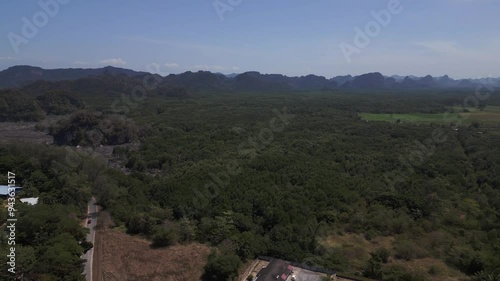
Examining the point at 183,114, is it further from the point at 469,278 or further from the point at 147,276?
the point at 469,278

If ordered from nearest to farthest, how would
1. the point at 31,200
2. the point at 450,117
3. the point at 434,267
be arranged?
the point at 434,267 < the point at 31,200 < the point at 450,117

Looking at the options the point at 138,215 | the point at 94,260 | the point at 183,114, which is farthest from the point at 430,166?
the point at 183,114

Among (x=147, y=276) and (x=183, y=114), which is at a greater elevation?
(x=183, y=114)

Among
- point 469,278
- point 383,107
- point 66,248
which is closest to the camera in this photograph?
point 66,248

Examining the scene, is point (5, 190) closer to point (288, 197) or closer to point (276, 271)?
point (288, 197)

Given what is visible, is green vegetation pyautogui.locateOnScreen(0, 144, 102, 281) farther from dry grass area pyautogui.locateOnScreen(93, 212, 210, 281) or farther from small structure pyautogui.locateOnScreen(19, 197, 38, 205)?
dry grass area pyautogui.locateOnScreen(93, 212, 210, 281)

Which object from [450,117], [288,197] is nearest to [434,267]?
[288,197]

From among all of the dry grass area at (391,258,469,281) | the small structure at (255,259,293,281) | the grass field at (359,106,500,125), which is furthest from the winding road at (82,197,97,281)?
the grass field at (359,106,500,125)
